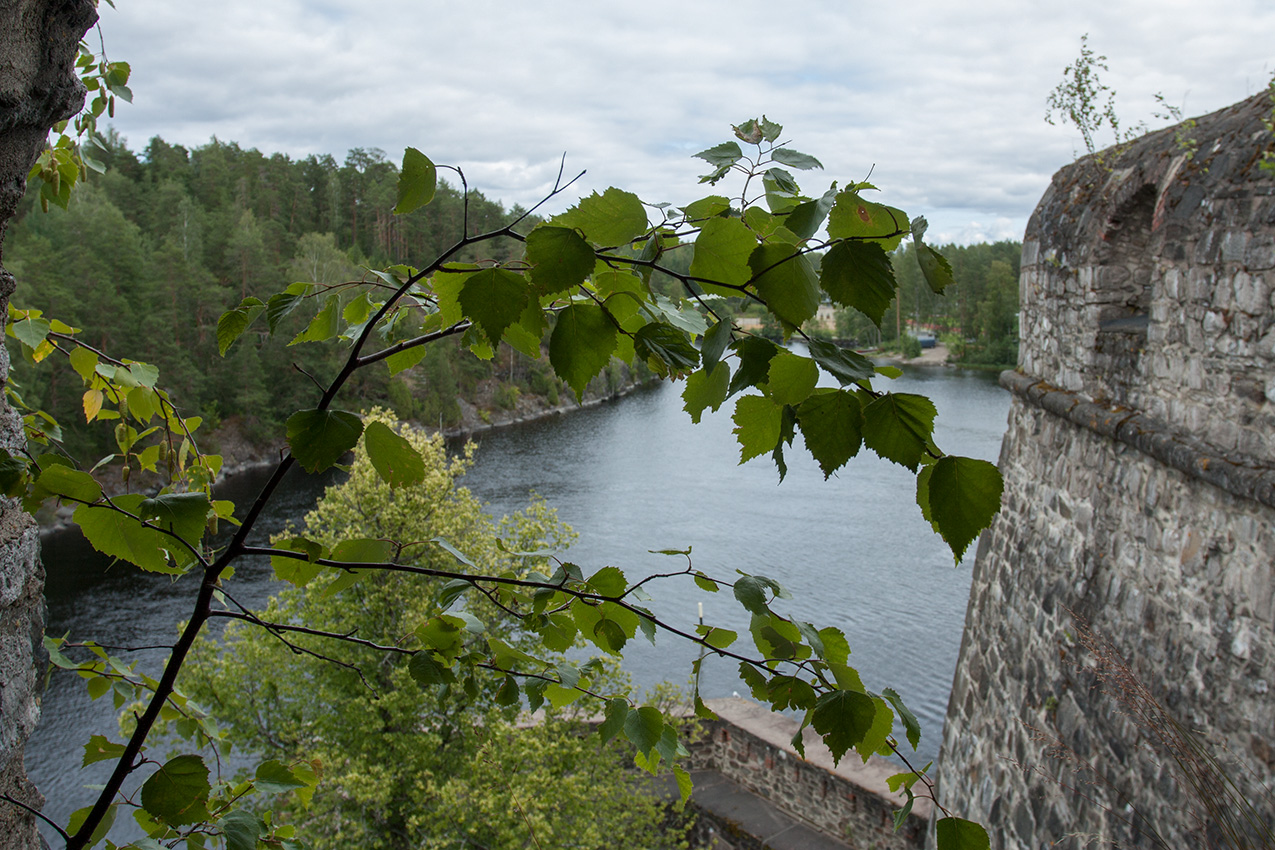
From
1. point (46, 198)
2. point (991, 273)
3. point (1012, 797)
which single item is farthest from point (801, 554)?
point (991, 273)

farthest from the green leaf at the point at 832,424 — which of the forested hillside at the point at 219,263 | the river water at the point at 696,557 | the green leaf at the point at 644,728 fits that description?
the forested hillside at the point at 219,263

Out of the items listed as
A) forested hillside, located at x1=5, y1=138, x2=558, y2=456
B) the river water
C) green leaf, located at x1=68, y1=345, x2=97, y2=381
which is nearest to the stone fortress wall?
green leaf, located at x1=68, y1=345, x2=97, y2=381

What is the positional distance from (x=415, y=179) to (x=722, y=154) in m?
0.32

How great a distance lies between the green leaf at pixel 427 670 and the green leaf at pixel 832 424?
73 centimetres

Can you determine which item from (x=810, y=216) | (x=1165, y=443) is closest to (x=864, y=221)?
(x=810, y=216)

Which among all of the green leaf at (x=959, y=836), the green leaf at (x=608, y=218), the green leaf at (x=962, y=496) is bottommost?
the green leaf at (x=959, y=836)

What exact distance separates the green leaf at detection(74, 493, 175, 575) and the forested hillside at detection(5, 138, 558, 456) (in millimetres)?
13708

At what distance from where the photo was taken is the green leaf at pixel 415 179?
877 millimetres

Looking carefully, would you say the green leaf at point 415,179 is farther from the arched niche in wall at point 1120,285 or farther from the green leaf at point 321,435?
the arched niche in wall at point 1120,285

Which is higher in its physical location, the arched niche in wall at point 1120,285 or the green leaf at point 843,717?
A: the arched niche in wall at point 1120,285

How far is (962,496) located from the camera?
0.70 m

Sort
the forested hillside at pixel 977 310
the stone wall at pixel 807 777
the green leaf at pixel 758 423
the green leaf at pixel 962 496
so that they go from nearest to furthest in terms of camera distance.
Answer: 1. the green leaf at pixel 962 496
2. the green leaf at pixel 758 423
3. the stone wall at pixel 807 777
4. the forested hillside at pixel 977 310

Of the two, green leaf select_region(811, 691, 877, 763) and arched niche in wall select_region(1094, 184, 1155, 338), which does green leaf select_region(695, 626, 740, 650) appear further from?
arched niche in wall select_region(1094, 184, 1155, 338)

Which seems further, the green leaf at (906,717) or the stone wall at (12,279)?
the stone wall at (12,279)
